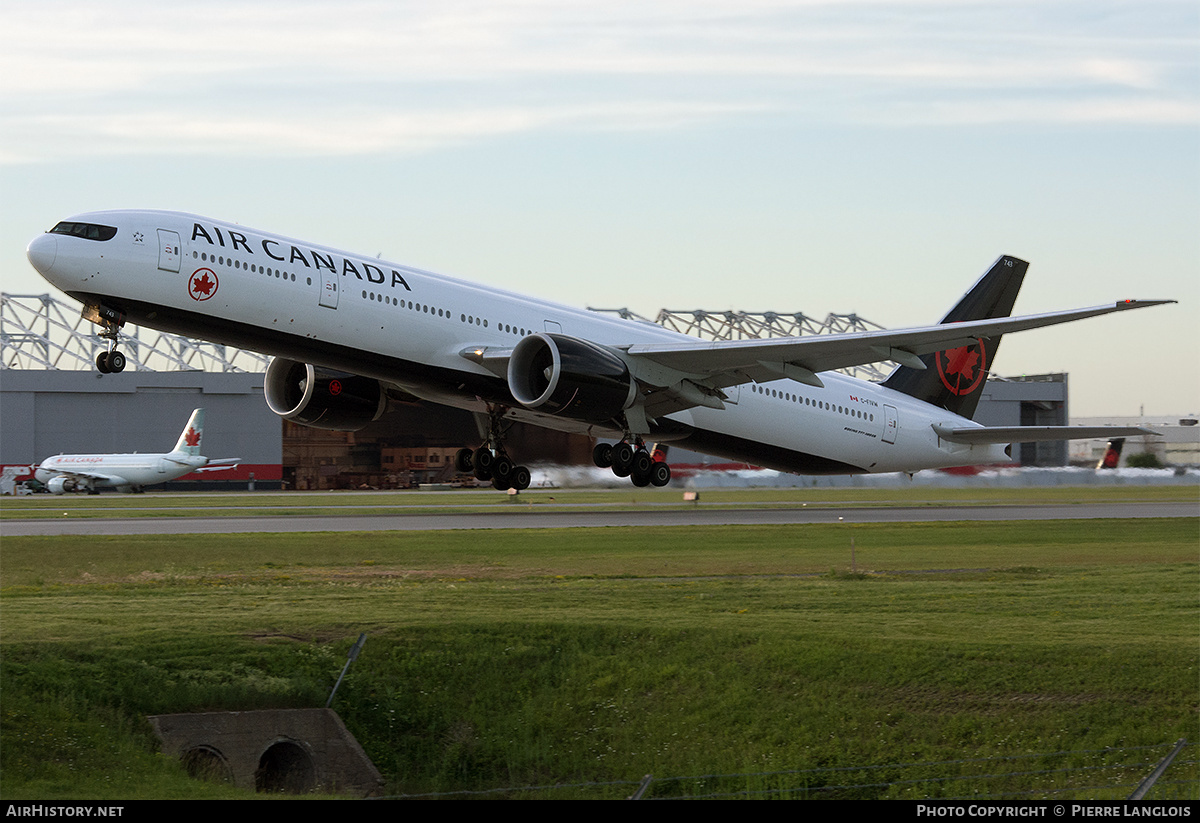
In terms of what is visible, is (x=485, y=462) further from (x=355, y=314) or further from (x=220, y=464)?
(x=220, y=464)

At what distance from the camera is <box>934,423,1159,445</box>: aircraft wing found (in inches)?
1843

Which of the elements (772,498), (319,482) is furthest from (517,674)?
(319,482)

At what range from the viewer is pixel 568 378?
106 feet

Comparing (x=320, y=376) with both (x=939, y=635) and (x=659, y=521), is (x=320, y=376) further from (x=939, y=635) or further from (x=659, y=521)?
(x=659, y=521)

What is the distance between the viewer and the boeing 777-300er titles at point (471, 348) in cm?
2816

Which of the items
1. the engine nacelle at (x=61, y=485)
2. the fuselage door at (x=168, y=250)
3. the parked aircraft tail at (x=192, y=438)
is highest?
the fuselage door at (x=168, y=250)

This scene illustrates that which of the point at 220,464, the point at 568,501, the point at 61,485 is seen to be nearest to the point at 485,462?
the point at 568,501

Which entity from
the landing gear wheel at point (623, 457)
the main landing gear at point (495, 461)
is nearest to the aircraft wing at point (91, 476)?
the main landing gear at point (495, 461)

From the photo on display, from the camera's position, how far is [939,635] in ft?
90.2

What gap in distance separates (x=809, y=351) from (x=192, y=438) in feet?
256

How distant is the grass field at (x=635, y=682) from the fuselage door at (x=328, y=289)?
7.32 meters

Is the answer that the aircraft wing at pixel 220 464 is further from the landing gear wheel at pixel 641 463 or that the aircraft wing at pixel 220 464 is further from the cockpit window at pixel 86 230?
the cockpit window at pixel 86 230

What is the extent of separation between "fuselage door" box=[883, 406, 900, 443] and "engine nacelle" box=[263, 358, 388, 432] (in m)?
19.4

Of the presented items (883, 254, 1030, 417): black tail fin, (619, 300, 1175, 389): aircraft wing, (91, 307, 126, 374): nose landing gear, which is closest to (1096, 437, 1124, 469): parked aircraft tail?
(883, 254, 1030, 417): black tail fin
